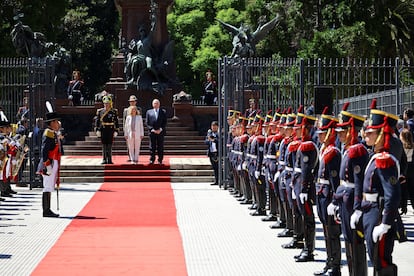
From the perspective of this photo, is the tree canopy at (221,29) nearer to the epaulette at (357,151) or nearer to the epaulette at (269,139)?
the epaulette at (269,139)

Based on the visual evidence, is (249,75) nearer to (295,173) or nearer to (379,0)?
(295,173)

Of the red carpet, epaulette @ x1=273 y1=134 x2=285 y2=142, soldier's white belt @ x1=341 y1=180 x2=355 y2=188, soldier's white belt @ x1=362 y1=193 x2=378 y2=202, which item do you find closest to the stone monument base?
the red carpet

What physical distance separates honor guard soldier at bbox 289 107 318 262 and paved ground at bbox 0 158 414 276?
25 cm

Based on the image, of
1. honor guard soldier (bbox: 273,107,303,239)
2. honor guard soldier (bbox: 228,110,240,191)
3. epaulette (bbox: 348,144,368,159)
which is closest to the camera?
epaulette (bbox: 348,144,368,159)

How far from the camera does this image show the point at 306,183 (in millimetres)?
12570

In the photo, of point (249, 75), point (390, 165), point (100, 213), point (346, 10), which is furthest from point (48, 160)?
point (346, 10)

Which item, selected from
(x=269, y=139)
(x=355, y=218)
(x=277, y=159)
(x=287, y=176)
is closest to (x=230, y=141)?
(x=269, y=139)

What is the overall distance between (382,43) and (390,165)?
40277mm

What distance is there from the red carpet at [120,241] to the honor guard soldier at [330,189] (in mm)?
1786

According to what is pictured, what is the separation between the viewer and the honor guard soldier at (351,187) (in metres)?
9.80

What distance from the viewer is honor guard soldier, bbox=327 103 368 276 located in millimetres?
9805

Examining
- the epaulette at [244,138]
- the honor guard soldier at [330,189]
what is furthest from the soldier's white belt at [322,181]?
the epaulette at [244,138]

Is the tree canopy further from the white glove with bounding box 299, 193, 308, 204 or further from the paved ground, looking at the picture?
the white glove with bounding box 299, 193, 308, 204

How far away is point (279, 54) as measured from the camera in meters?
48.8
